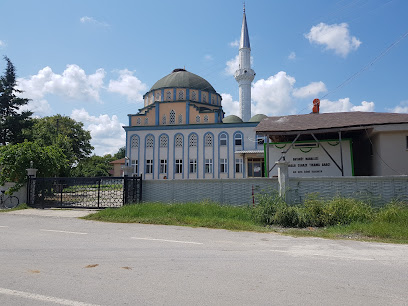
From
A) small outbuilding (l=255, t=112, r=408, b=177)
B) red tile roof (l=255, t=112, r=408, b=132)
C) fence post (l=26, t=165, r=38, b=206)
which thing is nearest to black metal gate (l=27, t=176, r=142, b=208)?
fence post (l=26, t=165, r=38, b=206)

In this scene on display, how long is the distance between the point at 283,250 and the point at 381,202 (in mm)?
6232

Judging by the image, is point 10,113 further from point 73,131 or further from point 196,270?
point 196,270

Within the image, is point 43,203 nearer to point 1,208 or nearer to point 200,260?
point 1,208

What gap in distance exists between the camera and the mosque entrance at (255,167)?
116 ft

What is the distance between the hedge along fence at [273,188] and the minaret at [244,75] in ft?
104

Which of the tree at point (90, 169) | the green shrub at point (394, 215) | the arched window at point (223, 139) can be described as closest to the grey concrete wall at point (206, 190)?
the green shrub at point (394, 215)

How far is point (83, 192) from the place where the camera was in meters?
15.6

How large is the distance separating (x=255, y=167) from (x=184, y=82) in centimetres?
1802

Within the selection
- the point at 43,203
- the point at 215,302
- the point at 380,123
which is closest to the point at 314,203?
the point at 380,123

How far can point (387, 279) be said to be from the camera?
15.4 ft

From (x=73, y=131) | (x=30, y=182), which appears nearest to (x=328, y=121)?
(x=30, y=182)

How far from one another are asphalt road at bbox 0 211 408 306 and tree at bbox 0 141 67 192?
939 centimetres

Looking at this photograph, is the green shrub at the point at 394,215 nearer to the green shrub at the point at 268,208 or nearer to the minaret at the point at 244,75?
the green shrub at the point at 268,208

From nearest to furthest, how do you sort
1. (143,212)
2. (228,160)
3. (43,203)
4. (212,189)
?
(143,212) < (212,189) < (43,203) < (228,160)
